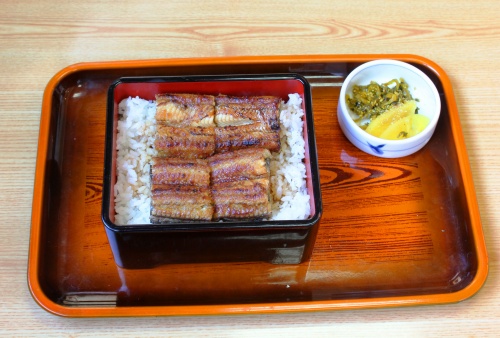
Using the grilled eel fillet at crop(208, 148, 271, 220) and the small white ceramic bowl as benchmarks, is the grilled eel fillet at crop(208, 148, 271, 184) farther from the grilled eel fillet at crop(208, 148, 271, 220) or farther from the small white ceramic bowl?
the small white ceramic bowl

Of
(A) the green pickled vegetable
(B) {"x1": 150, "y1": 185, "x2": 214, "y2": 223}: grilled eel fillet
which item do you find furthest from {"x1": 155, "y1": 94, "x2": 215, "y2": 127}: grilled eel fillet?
(A) the green pickled vegetable

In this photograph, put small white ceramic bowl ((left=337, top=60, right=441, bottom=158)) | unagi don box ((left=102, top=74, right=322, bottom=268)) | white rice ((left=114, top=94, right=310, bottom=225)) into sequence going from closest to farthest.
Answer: unagi don box ((left=102, top=74, right=322, bottom=268)) < white rice ((left=114, top=94, right=310, bottom=225)) < small white ceramic bowl ((left=337, top=60, right=441, bottom=158))

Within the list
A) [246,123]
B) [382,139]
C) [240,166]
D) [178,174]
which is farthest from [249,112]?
[382,139]

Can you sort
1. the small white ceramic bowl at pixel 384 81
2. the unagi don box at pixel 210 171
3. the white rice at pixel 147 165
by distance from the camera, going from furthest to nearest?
the small white ceramic bowl at pixel 384 81 < the white rice at pixel 147 165 < the unagi don box at pixel 210 171

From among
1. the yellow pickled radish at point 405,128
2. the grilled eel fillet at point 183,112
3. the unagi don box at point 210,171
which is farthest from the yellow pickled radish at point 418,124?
the grilled eel fillet at point 183,112

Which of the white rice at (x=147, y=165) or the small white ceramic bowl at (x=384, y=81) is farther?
the small white ceramic bowl at (x=384, y=81)

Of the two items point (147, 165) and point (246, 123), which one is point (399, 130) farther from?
point (147, 165)

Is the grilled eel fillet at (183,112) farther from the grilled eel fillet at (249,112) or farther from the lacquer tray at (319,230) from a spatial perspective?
the lacquer tray at (319,230)

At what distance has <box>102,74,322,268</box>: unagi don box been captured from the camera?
1.54m

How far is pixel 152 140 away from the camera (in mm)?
1787

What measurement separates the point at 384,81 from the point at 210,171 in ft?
2.28

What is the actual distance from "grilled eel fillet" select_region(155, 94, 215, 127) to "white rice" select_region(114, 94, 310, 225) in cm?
8

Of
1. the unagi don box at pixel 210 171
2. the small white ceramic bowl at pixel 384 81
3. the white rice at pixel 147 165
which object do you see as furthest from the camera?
the small white ceramic bowl at pixel 384 81

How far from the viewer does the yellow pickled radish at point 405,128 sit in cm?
181
